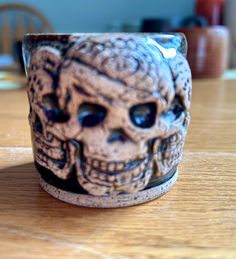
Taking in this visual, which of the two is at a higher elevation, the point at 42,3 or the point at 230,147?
the point at 42,3

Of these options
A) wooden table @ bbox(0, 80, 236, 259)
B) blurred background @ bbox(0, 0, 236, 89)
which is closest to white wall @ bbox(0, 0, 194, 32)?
blurred background @ bbox(0, 0, 236, 89)

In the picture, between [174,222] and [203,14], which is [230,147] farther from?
[203,14]

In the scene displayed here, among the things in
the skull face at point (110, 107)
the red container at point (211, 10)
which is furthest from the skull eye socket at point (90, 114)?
the red container at point (211, 10)

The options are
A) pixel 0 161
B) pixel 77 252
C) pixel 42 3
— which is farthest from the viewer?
pixel 42 3

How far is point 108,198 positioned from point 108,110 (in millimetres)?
72

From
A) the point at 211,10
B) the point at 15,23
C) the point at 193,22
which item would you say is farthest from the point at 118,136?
the point at 15,23

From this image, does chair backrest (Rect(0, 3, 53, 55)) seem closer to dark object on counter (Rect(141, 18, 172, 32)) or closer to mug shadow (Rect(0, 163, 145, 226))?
dark object on counter (Rect(141, 18, 172, 32))

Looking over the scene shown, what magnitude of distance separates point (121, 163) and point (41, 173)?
83 mm

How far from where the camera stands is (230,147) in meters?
0.42

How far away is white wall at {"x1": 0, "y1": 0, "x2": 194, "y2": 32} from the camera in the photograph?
5.08ft

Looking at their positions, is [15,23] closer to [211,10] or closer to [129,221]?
[211,10]

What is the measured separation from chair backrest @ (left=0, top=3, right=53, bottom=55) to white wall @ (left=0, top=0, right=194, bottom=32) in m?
0.07

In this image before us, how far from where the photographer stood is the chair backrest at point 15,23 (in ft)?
5.29

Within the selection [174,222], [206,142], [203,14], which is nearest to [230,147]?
[206,142]
